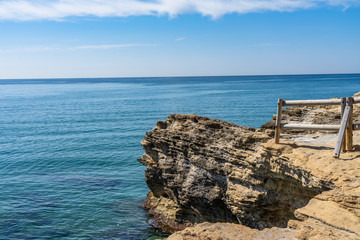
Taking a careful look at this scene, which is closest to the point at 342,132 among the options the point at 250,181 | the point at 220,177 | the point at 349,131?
the point at 349,131

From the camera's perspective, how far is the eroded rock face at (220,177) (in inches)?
462

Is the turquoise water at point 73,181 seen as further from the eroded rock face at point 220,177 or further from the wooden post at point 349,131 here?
the wooden post at point 349,131

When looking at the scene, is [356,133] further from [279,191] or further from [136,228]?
[136,228]

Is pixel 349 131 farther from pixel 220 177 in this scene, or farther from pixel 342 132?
pixel 220 177

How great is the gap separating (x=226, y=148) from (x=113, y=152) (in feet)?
70.9

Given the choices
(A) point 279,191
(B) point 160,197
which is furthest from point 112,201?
(A) point 279,191

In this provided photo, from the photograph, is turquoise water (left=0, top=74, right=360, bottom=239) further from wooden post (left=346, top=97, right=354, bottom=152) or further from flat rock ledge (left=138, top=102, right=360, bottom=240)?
wooden post (left=346, top=97, right=354, bottom=152)

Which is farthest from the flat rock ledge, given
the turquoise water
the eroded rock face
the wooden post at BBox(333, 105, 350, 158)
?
the turquoise water

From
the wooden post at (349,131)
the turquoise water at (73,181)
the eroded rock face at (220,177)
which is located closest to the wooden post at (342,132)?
the wooden post at (349,131)

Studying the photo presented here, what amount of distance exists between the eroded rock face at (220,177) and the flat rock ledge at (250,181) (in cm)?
4

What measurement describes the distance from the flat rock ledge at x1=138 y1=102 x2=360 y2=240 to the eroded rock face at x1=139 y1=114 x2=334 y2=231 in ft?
0.13

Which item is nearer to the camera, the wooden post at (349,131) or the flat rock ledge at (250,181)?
the flat rock ledge at (250,181)

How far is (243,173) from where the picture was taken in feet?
44.1

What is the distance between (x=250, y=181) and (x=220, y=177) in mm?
2002
